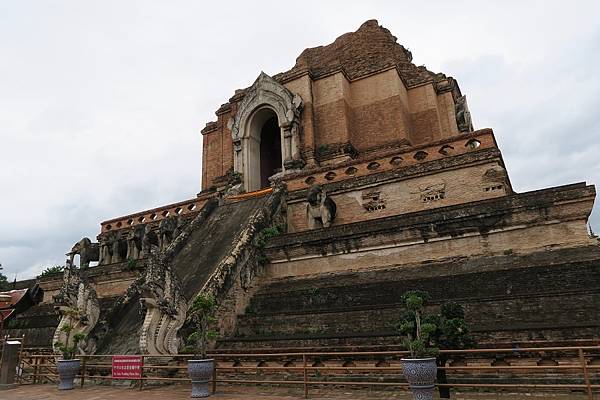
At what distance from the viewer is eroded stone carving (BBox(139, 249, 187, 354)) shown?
32.2 ft

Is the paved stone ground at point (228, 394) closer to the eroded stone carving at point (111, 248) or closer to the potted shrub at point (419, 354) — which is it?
the potted shrub at point (419, 354)

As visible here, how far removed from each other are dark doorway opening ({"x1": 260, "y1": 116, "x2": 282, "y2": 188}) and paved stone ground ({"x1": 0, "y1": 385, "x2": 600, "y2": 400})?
586 inches

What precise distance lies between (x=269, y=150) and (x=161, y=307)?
16.0m

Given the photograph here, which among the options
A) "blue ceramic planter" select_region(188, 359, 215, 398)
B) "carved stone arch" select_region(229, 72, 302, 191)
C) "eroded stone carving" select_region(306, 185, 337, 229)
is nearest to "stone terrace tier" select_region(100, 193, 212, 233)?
"carved stone arch" select_region(229, 72, 302, 191)

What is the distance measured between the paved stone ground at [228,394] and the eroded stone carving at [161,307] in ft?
3.27

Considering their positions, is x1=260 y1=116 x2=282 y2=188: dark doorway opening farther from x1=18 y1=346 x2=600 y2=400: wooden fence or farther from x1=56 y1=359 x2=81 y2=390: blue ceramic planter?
x1=18 y1=346 x2=600 y2=400: wooden fence

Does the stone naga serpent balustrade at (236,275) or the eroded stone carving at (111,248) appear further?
the eroded stone carving at (111,248)

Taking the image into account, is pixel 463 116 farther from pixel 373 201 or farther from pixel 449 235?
pixel 449 235

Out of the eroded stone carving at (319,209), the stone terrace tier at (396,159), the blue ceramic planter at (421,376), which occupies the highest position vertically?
the stone terrace tier at (396,159)

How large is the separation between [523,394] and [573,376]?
2.49 ft

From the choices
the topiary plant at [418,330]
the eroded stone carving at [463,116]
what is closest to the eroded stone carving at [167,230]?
the topiary plant at [418,330]

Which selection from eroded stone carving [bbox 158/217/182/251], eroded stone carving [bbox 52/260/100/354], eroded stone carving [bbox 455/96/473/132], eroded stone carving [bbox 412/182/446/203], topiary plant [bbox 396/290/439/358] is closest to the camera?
topiary plant [bbox 396/290/439/358]

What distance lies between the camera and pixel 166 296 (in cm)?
1013

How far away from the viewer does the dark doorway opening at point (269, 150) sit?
23992 millimetres
